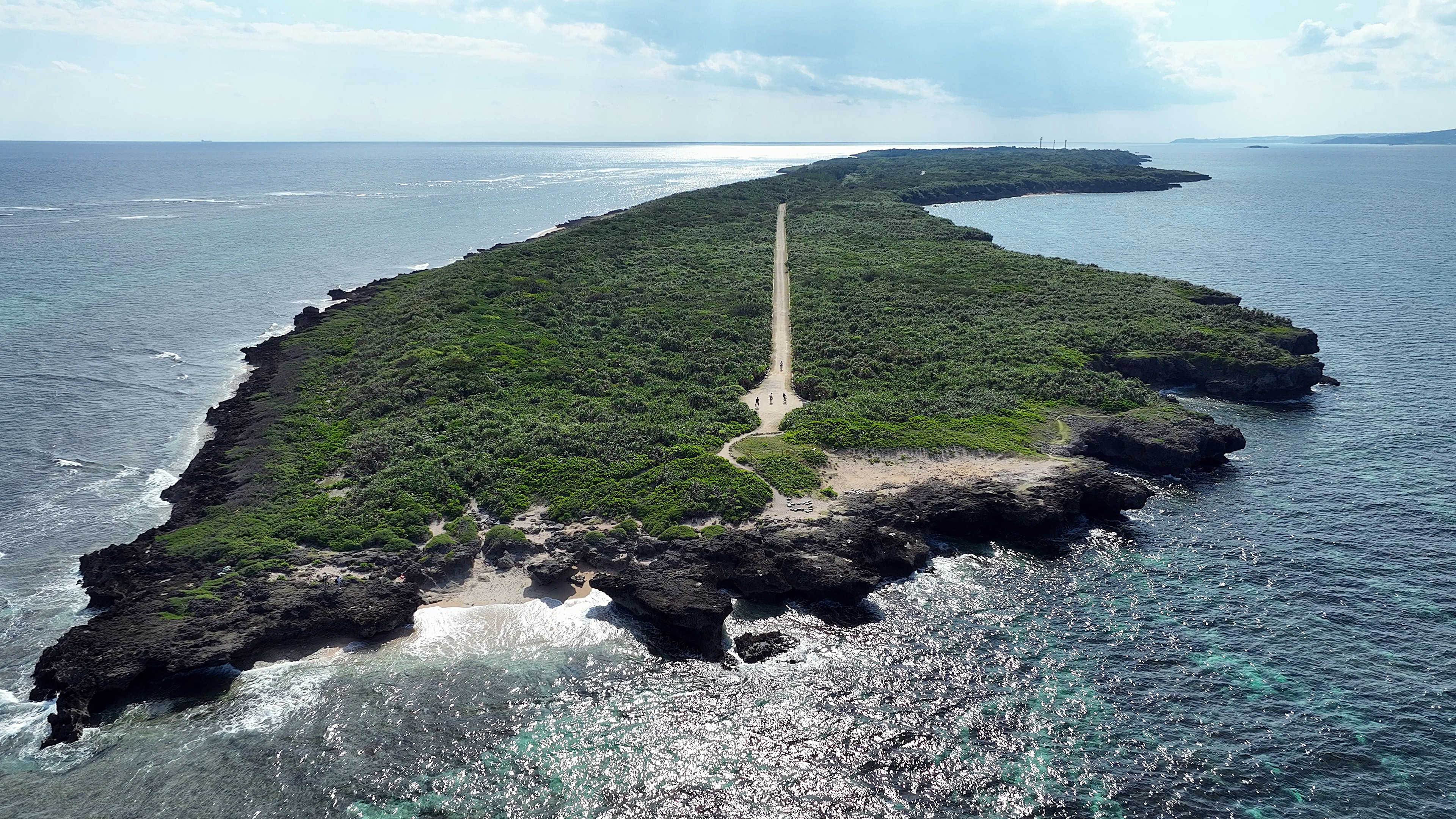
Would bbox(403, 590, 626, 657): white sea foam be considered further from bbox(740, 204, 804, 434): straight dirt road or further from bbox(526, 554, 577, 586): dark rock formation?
bbox(740, 204, 804, 434): straight dirt road

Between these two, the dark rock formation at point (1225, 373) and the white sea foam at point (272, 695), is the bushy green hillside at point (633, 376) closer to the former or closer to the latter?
the dark rock formation at point (1225, 373)

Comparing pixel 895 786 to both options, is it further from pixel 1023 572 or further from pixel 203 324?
pixel 203 324

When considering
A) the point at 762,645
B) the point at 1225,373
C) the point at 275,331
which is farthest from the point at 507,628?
the point at 275,331

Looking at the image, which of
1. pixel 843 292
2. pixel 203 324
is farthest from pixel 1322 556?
pixel 203 324

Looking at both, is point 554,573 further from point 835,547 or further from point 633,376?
point 633,376

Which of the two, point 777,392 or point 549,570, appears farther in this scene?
point 777,392

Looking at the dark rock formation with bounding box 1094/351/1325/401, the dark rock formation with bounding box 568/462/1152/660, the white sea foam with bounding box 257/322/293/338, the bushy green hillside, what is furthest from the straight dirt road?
the white sea foam with bounding box 257/322/293/338
